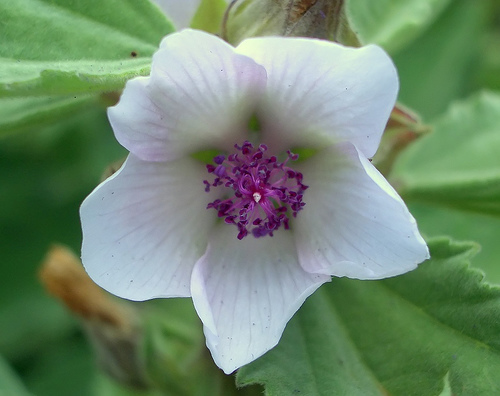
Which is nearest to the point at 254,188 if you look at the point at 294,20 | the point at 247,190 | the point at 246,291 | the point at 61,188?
the point at 247,190

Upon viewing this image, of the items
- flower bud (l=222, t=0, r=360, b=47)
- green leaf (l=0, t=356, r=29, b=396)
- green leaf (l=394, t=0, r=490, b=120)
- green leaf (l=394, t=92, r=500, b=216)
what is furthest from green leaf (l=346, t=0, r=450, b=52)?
green leaf (l=0, t=356, r=29, b=396)

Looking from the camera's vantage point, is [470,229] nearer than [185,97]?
No

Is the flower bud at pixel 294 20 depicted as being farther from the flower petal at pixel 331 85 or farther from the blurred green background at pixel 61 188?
the blurred green background at pixel 61 188

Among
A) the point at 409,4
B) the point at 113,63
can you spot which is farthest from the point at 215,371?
the point at 409,4

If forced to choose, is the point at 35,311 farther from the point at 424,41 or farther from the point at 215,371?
the point at 424,41

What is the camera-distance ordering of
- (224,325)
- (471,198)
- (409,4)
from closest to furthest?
1. (224,325)
2. (471,198)
3. (409,4)

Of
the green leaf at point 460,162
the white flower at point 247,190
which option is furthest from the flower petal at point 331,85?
the green leaf at point 460,162

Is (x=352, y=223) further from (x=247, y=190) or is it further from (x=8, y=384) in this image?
(x=8, y=384)
